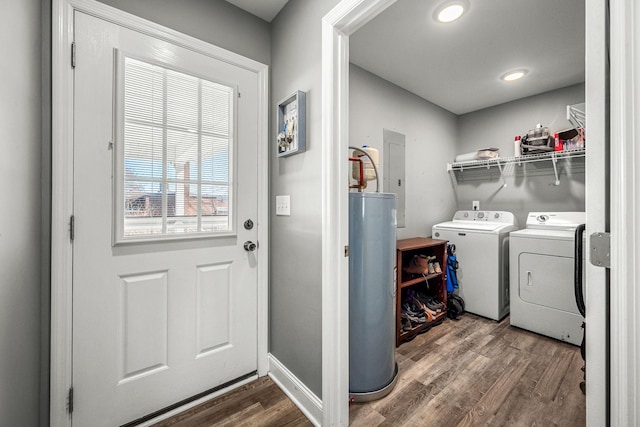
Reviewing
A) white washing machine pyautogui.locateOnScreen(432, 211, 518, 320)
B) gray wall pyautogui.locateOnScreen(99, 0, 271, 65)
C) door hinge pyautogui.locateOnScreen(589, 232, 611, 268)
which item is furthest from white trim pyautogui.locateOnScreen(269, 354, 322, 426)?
white washing machine pyautogui.locateOnScreen(432, 211, 518, 320)

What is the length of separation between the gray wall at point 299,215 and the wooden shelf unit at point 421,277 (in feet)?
3.42

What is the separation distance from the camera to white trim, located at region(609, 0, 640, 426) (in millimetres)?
602

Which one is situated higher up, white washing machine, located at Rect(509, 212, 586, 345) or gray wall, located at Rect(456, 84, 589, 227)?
→ gray wall, located at Rect(456, 84, 589, 227)

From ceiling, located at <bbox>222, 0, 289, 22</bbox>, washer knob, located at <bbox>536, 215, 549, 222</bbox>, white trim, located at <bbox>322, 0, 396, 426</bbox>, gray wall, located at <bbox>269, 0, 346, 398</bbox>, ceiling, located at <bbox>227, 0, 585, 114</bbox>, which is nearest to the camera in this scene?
white trim, located at <bbox>322, 0, 396, 426</bbox>

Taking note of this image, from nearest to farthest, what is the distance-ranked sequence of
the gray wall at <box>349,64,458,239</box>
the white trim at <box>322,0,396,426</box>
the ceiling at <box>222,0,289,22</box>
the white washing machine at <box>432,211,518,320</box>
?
the white trim at <box>322,0,396,426</box>, the ceiling at <box>222,0,289,22</box>, the gray wall at <box>349,64,458,239</box>, the white washing machine at <box>432,211,518,320</box>

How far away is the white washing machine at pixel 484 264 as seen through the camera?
268 cm

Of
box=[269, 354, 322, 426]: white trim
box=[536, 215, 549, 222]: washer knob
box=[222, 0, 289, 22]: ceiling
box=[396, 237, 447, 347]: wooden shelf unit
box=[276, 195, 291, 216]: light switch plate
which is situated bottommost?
box=[269, 354, 322, 426]: white trim

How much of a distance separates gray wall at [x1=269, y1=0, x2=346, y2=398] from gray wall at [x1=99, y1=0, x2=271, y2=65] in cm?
11

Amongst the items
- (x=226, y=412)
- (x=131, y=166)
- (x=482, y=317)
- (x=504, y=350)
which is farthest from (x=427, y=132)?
(x=226, y=412)

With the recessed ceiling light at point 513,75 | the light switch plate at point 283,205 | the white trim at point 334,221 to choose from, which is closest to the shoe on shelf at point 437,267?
the white trim at point 334,221

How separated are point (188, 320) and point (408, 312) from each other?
6.18ft

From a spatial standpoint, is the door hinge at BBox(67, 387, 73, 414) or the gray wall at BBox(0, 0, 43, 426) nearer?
the gray wall at BBox(0, 0, 43, 426)

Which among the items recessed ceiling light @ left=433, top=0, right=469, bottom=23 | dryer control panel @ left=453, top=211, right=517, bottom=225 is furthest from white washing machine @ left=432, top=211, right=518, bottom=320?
recessed ceiling light @ left=433, top=0, right=469, bottom=23

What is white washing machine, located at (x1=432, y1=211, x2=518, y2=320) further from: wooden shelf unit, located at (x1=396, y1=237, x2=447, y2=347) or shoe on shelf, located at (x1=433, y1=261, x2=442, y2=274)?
shoe on shelf, located at (x1=433, y1=261, x2=442, y2=274)
